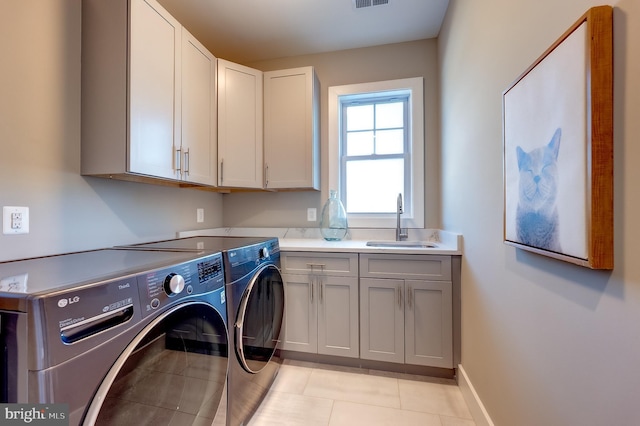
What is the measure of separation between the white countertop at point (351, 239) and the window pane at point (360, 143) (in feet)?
2.42

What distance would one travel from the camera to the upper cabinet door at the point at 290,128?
88.7 inches

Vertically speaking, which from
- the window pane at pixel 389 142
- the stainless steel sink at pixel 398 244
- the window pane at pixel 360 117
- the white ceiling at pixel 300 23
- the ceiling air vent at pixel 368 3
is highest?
the white ceiling at pixel 300 23

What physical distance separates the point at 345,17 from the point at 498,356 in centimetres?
233

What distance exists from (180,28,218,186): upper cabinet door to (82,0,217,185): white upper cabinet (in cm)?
9

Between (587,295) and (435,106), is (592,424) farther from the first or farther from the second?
(435,106)

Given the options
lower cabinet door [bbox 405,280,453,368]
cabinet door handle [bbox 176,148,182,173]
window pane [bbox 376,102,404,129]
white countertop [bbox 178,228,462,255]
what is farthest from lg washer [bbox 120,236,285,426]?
window pane [bbox 376,102,404,129]

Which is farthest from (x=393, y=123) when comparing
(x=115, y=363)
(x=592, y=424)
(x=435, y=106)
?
(x=115, y=363)

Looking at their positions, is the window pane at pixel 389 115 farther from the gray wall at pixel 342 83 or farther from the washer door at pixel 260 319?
the washer door at pixel 260 319

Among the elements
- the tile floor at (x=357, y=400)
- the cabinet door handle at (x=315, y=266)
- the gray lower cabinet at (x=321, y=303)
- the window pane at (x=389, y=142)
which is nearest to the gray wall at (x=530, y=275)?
the tile floor at (x=357, y=400)

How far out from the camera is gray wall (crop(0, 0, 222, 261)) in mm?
1133

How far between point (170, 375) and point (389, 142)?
2.27 metres

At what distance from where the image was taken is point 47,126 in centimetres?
126

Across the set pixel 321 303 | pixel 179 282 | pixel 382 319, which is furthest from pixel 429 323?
pixel 179 282

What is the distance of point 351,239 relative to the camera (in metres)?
2.39
